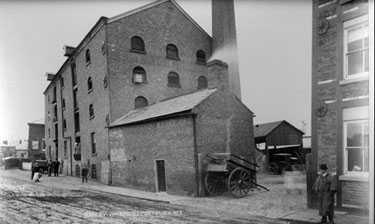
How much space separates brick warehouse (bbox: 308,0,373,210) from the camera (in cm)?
823

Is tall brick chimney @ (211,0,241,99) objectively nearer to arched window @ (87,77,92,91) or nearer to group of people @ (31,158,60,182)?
arched window @ (87,77,92,91)

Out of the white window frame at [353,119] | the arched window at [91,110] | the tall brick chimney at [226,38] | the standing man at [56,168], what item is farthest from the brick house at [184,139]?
the standing man at [56,168]

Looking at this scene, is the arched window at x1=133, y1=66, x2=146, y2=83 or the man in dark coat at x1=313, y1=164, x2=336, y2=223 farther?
the arched window at x1=133, y1=66, x2=146, y2=83

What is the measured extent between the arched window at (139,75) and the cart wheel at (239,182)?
9656 mm

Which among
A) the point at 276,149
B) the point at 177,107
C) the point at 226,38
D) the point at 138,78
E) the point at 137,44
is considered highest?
the point at 226,38

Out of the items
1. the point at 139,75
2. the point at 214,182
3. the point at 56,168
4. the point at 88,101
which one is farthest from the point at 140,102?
the point at 214,182

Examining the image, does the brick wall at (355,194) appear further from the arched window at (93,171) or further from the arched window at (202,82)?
Result: the arched window at (93,171)

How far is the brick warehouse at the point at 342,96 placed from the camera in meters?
8.23

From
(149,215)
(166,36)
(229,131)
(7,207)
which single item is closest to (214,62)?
(229,131)

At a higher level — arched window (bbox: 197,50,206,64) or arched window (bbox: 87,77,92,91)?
arched window (bbox: 197,50,206,64)

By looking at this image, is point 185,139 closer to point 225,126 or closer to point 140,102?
point 225,126

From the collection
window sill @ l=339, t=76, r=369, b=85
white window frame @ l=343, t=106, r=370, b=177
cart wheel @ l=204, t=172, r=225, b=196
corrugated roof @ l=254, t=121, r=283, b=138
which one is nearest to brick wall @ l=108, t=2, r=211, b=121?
corrugated roof @ l=254, t=121, r=283, b=138

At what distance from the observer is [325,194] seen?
26.1ft

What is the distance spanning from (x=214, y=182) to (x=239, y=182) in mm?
1144
